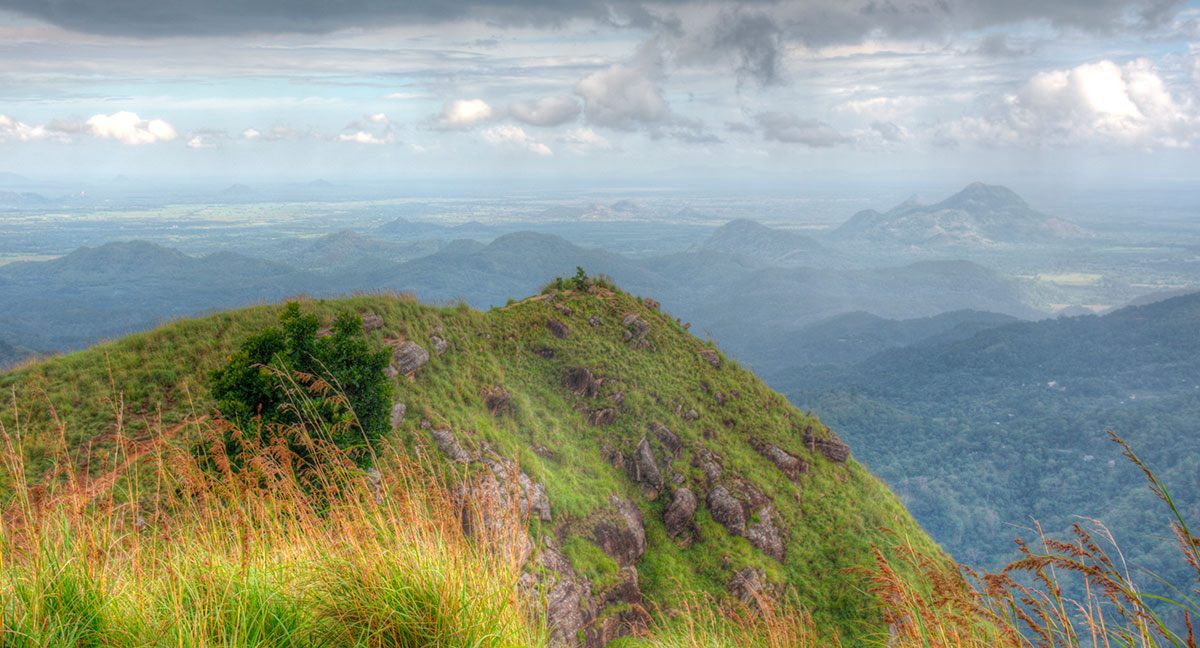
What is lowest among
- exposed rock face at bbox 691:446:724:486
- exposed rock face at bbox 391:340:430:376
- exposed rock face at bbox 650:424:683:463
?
exposed rock face at bbox 691:446:724:486

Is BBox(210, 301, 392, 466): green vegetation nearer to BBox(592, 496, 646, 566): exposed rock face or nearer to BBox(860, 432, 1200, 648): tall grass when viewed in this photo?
BBox(592, 496, 646, 566): exposed rock face

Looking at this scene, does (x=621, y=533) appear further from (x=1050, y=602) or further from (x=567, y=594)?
(x=1050, y=602)

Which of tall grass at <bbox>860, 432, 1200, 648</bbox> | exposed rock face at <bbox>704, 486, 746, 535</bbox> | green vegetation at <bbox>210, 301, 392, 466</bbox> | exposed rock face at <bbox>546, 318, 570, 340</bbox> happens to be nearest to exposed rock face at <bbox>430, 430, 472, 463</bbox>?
green vegetation at <bbox>210, 301, 392, 466</bbox>

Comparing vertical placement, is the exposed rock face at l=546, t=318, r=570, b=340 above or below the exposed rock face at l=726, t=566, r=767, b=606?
above

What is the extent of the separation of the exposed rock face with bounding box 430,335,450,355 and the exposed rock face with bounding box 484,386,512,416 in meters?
2.50

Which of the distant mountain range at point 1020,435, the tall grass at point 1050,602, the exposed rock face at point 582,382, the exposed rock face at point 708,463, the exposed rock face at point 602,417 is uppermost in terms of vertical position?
the tall grass at point 1050,602

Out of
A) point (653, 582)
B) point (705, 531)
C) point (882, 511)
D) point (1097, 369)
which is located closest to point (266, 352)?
point (653, 582)

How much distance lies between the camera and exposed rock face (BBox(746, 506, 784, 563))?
19.7 m

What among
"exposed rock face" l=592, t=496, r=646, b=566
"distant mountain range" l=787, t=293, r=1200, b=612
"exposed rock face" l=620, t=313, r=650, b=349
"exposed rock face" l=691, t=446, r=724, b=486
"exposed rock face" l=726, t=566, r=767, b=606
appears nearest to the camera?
"exposed rock face" l=592, t=496, r=646, b=566

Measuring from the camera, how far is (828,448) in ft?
83.0

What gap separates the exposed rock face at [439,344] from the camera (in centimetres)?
2171

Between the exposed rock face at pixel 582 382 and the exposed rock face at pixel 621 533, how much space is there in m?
5.48

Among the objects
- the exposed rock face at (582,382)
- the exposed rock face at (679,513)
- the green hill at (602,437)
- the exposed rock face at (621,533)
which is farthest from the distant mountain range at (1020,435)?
the exposed rock face at (621,533)

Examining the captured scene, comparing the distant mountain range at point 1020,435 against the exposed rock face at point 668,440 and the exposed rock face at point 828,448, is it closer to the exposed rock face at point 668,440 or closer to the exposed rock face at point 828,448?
the exposed rock face at point 828,448
